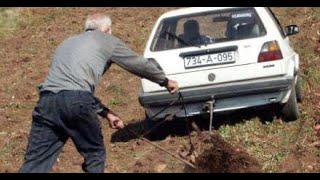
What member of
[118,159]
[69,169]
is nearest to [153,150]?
[118,159]

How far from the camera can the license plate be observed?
338 inches

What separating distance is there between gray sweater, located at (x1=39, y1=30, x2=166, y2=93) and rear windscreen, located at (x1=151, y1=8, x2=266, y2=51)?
258cm

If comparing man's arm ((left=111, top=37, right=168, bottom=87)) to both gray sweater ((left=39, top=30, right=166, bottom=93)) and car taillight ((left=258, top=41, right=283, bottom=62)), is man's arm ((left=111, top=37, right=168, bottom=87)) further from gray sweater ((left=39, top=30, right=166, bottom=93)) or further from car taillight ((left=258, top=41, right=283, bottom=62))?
car taillight ((left=258, top=41, right=283, bottom=62))

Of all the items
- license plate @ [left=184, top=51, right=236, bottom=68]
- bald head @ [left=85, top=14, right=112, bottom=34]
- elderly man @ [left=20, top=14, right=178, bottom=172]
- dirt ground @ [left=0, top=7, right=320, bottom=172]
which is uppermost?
bald head @ [left=85, top=14, right=112, bottom=34]

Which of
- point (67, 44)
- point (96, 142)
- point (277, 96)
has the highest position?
point (67, 44)

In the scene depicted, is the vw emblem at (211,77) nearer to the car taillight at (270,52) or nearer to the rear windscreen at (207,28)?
the rear windscreen at (207,28)

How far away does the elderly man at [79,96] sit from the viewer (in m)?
6.21

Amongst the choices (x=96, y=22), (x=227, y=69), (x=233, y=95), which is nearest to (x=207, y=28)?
(x=227, y=69)

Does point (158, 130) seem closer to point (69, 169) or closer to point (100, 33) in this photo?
point (69, 169)

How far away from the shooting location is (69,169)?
852cm

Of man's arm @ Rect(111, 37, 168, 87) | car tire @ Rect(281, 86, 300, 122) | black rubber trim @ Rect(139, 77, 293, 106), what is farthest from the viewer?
car tire @ Rect(281, 86, 300, 122)

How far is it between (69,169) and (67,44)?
2.51m

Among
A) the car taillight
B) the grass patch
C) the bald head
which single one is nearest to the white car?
the car taillight

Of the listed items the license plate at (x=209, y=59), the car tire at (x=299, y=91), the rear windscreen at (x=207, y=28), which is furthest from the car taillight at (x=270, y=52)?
the car tire at (x=299, y=91)
